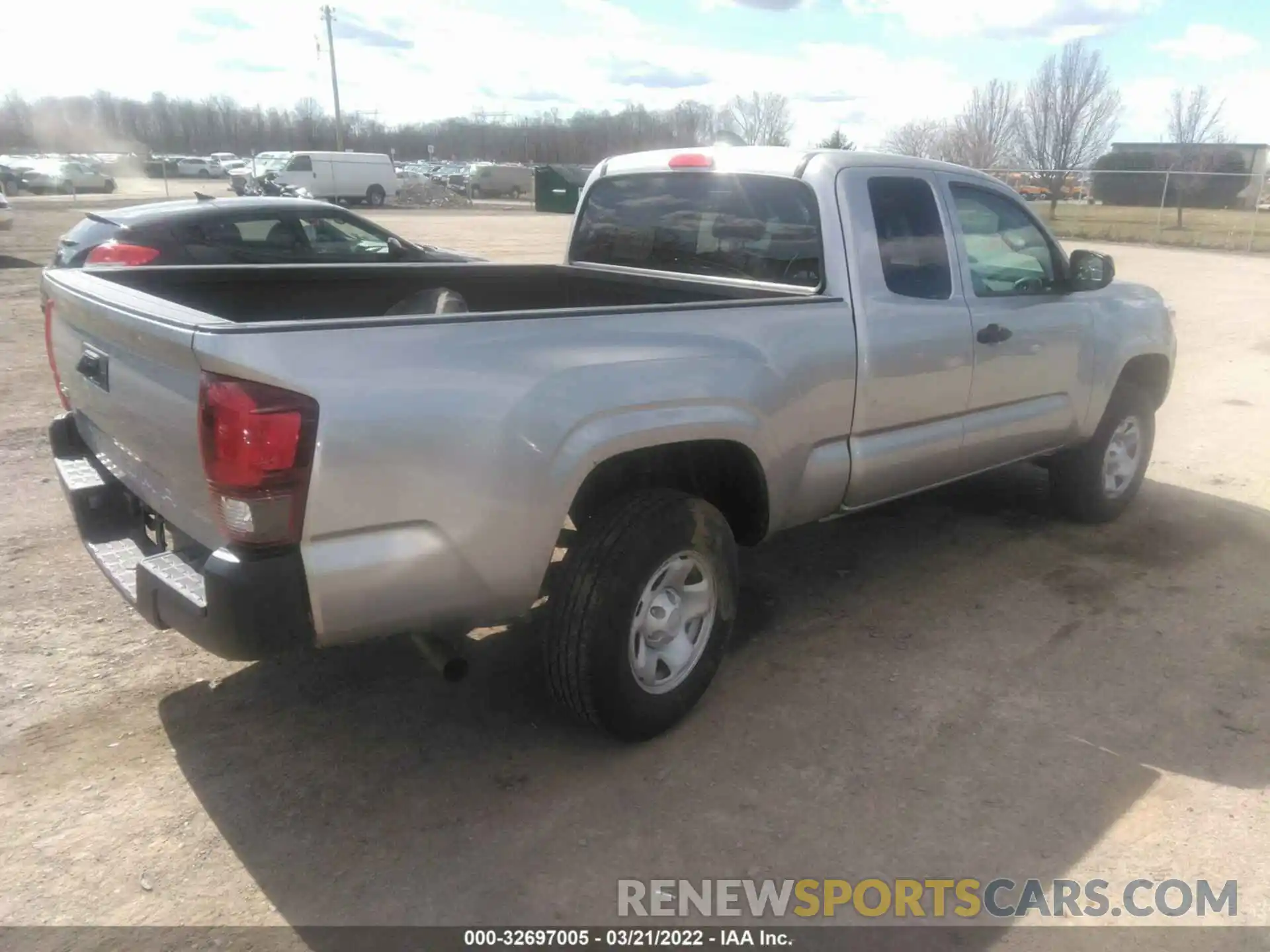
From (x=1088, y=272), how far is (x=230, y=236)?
7545mm

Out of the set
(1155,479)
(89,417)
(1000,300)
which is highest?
(1000,300)

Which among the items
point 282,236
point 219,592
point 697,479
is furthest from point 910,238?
point 282,236

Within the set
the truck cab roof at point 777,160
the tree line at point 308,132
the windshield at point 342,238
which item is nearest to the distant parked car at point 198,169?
the tree line at point 308,132

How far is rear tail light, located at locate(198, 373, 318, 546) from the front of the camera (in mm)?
2307

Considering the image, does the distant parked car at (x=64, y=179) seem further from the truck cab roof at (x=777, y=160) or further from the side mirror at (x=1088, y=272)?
the side mirror at (x=1088, y=272)

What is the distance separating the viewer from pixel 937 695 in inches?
143

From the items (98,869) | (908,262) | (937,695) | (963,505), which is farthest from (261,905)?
(963,505)

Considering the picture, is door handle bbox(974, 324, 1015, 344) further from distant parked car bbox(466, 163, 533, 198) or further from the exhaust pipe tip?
distant parked car bbox(466, 163, 533, 198)

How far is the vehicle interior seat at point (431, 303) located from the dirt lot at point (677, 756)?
1.37m

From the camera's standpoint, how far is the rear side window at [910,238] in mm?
3916

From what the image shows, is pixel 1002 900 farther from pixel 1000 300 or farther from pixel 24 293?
pixel 24 293

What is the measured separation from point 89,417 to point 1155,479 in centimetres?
614

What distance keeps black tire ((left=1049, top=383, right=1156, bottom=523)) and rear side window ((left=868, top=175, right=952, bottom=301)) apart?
1.68 metres

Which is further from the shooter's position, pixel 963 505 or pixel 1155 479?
pixel 1155 479
